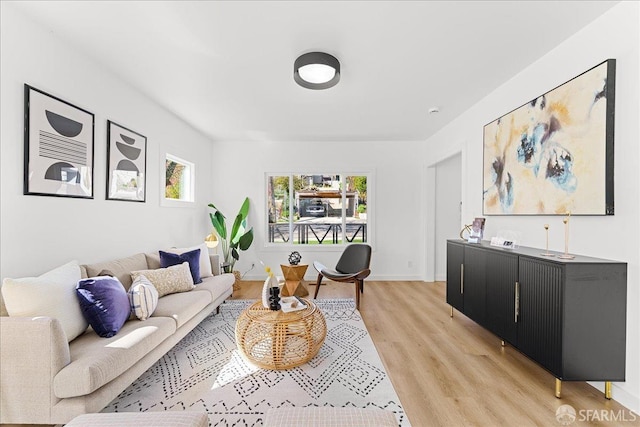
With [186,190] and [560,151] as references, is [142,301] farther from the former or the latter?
[560,151]

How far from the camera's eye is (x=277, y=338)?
7.35ft

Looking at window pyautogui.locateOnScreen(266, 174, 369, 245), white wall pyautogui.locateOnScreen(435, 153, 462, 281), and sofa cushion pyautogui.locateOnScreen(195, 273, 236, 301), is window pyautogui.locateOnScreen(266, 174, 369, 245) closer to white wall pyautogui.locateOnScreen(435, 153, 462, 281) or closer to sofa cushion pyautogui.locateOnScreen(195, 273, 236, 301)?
white wall pyautogui.locateOnScreen(435, 153, 462, 281)

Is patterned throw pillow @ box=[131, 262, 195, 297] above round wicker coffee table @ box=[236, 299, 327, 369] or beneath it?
above

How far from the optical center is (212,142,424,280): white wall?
532cm

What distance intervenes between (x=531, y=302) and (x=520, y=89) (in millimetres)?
1947

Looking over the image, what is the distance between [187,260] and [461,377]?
112 inches

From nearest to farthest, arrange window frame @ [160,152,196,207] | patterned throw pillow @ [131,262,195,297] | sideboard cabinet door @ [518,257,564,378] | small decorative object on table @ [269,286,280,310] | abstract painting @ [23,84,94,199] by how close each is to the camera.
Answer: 1. sideboard cabinet door @ [518,257,564,378]
2. abstract painting @ [23,84,94,199]
3. small decorative object on table @ [269,286,280,310]
4. patterned throw pillow @ [131,262,195,297]
5. window frame @ [160,152,196,207]

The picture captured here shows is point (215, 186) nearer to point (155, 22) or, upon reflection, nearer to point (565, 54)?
point (155, 22)

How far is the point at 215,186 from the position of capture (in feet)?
17.7

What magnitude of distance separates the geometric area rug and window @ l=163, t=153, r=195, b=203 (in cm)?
220

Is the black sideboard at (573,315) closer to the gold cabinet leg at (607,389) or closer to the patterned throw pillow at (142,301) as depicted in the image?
the gold cabinet leg at (607,389)

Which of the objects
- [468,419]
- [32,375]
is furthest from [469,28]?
[32,375]

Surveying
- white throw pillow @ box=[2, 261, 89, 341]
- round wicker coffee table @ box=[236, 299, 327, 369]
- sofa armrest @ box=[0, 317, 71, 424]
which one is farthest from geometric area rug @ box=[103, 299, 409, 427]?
white throw pillow @ box=[2, 261, 89, 341]

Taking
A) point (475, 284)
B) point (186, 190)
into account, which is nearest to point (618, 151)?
point (475, 284)
